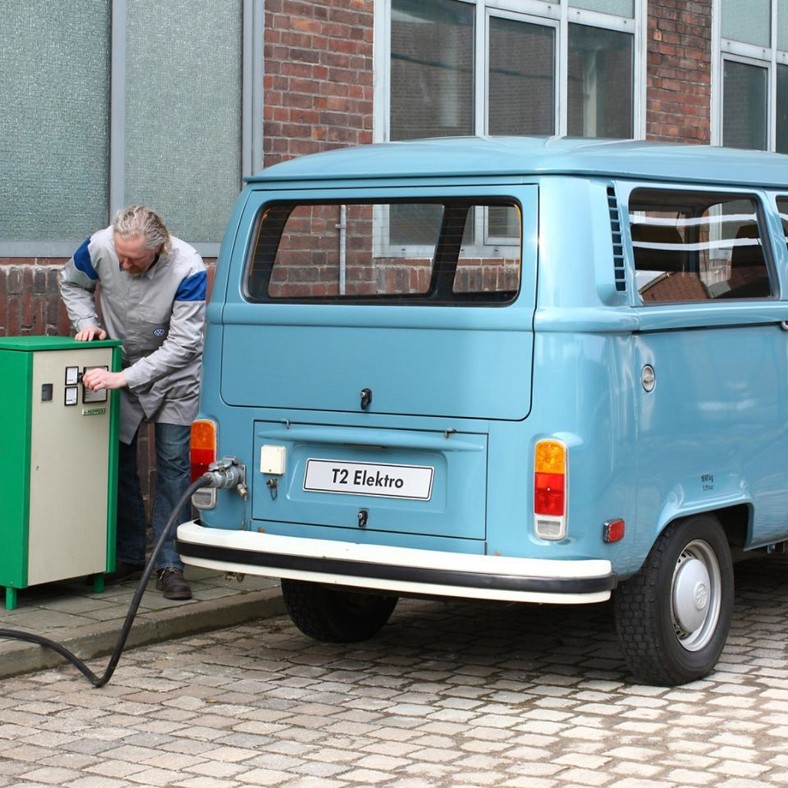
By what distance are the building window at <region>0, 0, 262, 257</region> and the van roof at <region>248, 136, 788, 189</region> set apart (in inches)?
87.0

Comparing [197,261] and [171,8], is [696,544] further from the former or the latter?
[171,8]

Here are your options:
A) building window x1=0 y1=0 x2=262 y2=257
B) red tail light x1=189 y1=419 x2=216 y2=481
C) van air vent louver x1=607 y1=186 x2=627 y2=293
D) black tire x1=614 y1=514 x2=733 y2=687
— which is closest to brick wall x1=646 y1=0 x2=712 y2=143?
building window x1=0 y1=0 x2=262 y2=257

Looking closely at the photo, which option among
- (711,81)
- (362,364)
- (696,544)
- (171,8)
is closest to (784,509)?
(696,544)

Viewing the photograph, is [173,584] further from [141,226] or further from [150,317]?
[141,226]

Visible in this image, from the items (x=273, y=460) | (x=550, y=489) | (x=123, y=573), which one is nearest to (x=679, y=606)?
(x=550, y=489)

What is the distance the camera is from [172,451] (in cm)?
753

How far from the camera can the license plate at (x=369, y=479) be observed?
584cm

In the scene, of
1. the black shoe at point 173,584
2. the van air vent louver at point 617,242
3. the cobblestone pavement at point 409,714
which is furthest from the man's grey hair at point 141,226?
the van air vent louver at point 617,242

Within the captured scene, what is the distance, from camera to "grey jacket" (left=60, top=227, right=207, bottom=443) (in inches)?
287

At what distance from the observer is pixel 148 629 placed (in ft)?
22.6

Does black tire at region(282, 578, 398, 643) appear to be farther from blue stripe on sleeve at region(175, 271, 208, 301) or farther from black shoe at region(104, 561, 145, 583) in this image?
blue stripe on sleeve at region(175, 271, 208, 301)

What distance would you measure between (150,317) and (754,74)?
8290 mm

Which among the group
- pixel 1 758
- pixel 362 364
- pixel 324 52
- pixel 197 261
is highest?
pixel 324 52

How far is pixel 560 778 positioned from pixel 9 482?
302 centimetres
